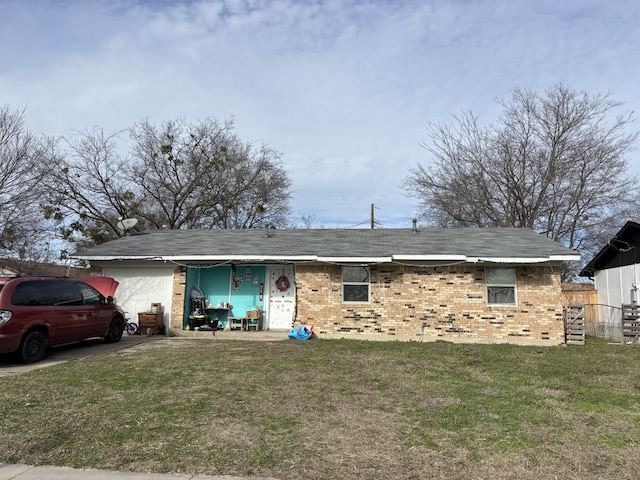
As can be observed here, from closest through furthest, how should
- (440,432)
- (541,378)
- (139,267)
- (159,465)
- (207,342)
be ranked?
1. (159,465)
2. (440,432)
3. (541,378)
4. (207,342)
5. (139,267)

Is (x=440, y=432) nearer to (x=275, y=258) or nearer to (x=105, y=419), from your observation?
(x=105, y=419)

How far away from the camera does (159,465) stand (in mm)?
4031

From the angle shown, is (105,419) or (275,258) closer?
(105,419)

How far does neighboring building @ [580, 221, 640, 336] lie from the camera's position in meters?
17.3

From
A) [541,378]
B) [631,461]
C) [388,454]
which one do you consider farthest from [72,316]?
[631,461]

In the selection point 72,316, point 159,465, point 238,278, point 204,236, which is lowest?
point 159,465

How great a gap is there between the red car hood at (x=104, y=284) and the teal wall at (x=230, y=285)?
7.46 ft

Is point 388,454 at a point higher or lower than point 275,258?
lower

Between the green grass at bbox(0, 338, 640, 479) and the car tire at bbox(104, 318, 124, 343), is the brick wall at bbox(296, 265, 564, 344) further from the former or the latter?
the car tire at bbox(104, 318, 124, 343)

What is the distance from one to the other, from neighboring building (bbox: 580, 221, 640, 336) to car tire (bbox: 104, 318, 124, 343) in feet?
51.7

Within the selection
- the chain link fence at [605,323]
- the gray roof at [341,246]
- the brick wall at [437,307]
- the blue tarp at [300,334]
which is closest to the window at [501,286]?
the brick wall at [437,307]

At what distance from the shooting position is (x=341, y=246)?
1425 cm

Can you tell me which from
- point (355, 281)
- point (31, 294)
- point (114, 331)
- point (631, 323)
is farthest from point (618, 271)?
point (31, 294)

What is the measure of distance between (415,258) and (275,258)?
13.3ft
